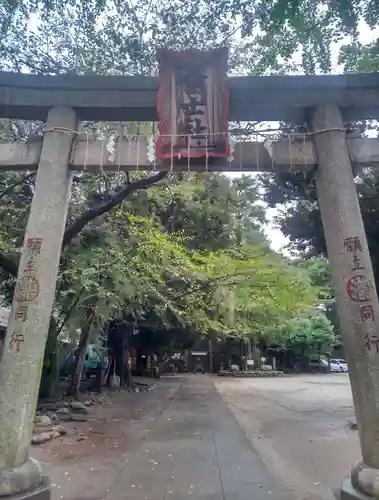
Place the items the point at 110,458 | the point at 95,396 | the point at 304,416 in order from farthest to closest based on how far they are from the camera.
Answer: the point at 95,396
the point at 304,416
the point at 110,458

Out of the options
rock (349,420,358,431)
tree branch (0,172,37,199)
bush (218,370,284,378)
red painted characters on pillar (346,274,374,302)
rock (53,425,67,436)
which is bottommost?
rock (53,425,67,436)

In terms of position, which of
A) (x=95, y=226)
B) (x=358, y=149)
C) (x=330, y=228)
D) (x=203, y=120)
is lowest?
(x=330, y=228)

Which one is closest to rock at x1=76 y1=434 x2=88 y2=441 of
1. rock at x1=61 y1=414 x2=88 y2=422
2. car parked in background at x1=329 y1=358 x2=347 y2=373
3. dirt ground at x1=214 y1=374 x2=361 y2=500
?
rock at x1=61 y1=414 x2=88 y2=422

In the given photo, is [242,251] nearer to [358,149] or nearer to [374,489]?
[358,149]

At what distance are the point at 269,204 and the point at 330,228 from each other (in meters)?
4.96

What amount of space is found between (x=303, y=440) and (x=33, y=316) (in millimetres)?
5460

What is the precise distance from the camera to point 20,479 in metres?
3.64

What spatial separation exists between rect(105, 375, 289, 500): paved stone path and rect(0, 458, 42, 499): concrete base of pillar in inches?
37.5

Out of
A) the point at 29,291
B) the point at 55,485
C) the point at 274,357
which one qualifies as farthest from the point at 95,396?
the point at 274,357

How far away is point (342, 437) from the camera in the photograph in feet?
25.8

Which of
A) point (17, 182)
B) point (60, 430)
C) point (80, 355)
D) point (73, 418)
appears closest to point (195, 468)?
point (60, 430)

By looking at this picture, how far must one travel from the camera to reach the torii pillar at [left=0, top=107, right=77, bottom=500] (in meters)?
3.71

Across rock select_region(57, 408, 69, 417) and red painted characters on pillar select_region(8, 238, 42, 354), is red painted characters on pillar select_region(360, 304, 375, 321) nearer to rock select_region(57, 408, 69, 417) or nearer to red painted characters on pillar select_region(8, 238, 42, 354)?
red painted characters on pillar select_region(8, 238, 42, 354)

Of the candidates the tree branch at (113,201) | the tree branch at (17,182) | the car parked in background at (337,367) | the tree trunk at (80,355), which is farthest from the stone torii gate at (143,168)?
the car parked in background at (337,367)
